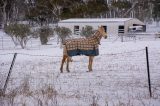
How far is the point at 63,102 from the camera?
746 centimetres

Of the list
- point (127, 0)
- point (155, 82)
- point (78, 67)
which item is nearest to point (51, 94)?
point (155, 82)

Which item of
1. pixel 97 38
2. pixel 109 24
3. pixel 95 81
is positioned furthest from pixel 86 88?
pixel 109 24

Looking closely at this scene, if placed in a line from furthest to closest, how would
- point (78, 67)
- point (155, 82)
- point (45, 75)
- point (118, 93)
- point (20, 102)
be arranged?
point (78, 67) < point (45, 75) < point (155, 82) < point (118, 93) < point (20, 102)

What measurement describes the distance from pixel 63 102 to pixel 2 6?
63121 millimetres

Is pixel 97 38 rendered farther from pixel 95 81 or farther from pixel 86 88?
pixel 86 88

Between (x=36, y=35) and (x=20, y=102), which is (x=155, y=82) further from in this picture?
(x=36, y=35)

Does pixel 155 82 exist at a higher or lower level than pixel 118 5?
lower

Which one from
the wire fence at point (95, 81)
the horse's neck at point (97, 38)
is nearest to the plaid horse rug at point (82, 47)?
the horse's neck at point (97, 38)

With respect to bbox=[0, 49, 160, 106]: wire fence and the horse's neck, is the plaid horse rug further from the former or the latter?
bbox=[0, 49, 160, 106]: wire fence

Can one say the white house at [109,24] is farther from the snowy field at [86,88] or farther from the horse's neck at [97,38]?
the horse's neck at [97,38]

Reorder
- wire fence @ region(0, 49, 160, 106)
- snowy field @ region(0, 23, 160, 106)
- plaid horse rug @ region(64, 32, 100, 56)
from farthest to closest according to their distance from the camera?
plaid horse rug @ region(64, 32, 100, 56) → wire fence @ region(0, 49, 160, 106) → snowy field @ region(0, 23, 160, 106)

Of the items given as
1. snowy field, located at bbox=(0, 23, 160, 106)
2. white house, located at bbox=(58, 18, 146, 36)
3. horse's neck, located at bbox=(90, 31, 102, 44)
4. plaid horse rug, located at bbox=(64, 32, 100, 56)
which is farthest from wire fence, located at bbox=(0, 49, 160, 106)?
white house, located at bbox=(58, 18, 146, 36)

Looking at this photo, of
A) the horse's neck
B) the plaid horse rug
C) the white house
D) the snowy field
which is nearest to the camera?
the snowy field

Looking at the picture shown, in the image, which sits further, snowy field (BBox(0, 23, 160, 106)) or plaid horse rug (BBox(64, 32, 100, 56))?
plaid horse rug (BBox(64, 32, 100, 56))
